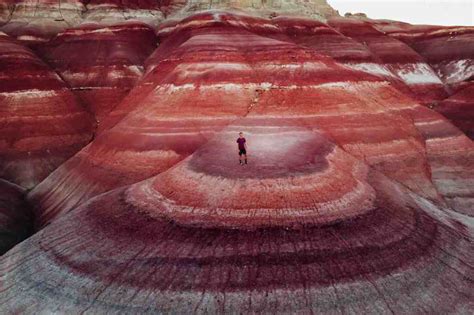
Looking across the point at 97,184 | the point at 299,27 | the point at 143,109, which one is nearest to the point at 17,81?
the point at 143,109

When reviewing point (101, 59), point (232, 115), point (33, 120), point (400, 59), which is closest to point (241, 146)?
point (232, 115)

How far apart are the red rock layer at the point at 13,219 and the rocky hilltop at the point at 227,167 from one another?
0.14 meters

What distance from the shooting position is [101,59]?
47.2m

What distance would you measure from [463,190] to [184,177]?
16.9 meters

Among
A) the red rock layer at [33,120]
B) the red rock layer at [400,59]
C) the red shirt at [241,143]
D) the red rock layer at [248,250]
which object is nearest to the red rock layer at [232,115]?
the red rock layer at [33,120]

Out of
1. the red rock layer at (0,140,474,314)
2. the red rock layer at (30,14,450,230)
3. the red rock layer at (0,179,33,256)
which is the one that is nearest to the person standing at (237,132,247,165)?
the red rock layer at (0,140,474,314)

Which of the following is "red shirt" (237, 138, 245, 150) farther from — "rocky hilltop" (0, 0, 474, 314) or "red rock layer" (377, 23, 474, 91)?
"red rock layer" (377, 23, 474, 91)

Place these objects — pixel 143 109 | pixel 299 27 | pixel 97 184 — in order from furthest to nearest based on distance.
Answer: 1. pixel 299 27
2. pixel 143 109
3. pixel 97 184

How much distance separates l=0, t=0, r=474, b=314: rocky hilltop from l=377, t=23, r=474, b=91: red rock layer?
343 millimetres

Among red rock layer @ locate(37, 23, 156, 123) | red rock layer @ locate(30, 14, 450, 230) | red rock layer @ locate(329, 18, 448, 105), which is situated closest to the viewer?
red rock layer @ locate(30, 14, 450, 230)

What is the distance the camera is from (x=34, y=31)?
2020 inches

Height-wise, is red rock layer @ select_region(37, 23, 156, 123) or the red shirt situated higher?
red rock layer @ select_region(37, 23, 156, 123)

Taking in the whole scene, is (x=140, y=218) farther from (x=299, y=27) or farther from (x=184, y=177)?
(x=299, y=27)

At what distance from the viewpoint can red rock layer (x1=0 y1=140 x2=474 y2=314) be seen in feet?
46.9
